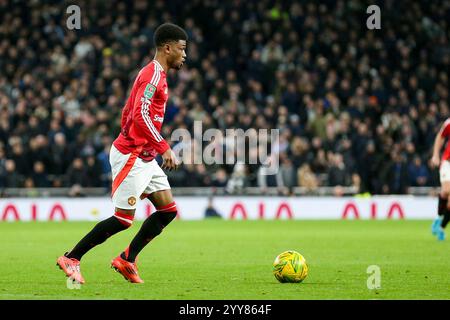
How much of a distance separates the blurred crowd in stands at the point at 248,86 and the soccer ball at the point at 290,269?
15.0 meters

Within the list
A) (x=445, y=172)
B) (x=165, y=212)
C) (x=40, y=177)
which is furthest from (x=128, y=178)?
(x=40, y=177)

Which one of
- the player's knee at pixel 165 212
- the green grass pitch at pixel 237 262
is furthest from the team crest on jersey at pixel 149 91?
the green grass pitch at pixel 237 262

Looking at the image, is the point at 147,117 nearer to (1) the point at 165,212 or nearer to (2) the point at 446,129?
(1) the point at 165,212

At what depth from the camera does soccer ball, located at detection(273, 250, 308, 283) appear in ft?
34.3

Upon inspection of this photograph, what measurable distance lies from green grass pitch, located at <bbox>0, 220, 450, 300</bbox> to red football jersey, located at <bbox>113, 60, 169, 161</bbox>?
136 cm

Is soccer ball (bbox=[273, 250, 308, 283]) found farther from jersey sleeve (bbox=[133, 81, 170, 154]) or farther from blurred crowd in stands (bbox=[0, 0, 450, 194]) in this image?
blurred crowd in stands (bbox=[0, 0, 450, 194])

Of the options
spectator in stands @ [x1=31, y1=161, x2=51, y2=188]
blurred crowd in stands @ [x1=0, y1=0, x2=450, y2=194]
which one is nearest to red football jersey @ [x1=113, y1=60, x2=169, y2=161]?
blurred crowd in stands @ [x1=0, y1=0, x2=450, y2=194]

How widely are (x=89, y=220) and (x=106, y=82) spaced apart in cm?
432

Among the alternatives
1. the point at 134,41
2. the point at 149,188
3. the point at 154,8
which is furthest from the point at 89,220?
the point at 149,188

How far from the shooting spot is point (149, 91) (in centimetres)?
1003

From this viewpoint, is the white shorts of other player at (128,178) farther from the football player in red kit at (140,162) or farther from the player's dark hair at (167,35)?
the player's dark hair at (167,35)

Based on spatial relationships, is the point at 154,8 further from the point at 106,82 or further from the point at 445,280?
the point at 445,280

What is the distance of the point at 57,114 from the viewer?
85.6 feet

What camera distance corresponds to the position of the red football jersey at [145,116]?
999 cm
